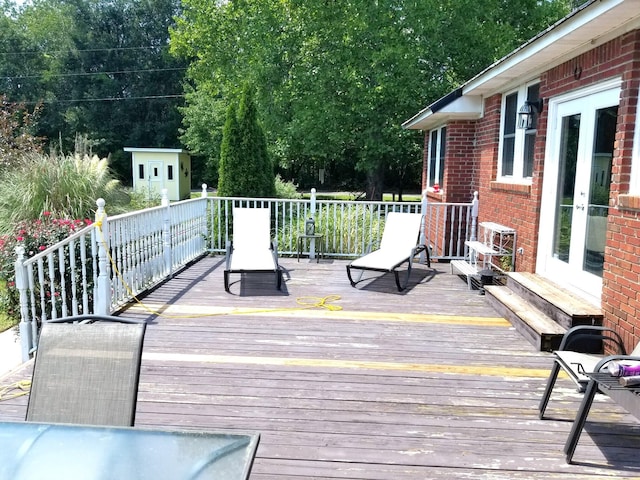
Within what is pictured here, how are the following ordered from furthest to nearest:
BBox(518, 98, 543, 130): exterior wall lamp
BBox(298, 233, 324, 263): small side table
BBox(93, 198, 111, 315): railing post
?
BBox(298, 233, 324, 263): small side table
BBox(518, 98, 543, 130): exterior wall lamp
BBox(93, 198, 111, 315): railing post

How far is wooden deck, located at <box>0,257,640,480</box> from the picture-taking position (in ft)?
8.65

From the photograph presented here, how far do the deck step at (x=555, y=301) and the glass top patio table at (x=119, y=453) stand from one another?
3389 mm

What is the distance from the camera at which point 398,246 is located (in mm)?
7258

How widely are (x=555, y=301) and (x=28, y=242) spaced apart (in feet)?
17.0

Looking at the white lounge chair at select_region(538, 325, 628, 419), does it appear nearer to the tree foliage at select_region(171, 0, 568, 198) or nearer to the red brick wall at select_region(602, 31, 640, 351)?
the red brick wall at select_region(602, 31, 640, 351)

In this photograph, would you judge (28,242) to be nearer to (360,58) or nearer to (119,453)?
(119,453)

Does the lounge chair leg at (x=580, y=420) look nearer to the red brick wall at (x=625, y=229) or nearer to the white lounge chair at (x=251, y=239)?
the red brick wall at (x=625, y=229)

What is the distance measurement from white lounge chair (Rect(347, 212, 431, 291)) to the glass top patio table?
4809mm

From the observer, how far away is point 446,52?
15.3 metres

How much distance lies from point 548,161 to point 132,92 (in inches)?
1341

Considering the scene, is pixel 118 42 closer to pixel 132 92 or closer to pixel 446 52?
pixel 132 92

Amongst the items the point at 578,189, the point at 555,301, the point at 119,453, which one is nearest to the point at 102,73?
the point at 578,189

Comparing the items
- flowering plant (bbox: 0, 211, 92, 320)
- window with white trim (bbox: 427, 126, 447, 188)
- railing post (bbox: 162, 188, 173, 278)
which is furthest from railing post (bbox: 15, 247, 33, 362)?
window with white trim (bbox: 427, 126, 447, 188)

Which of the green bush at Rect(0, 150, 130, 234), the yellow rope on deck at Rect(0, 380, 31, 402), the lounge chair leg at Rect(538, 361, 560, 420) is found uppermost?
the green bush at Rect(0, 150, 130, 234)
